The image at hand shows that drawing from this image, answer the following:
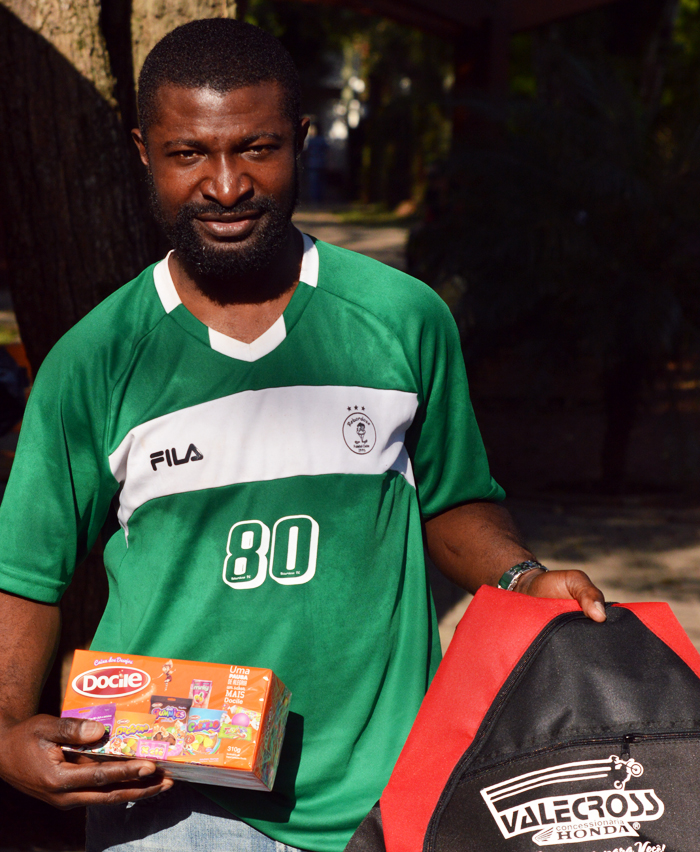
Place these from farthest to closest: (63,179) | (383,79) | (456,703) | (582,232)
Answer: (383,79) < (582,232) < (63,179) < (456,703)

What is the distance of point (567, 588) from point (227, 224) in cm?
84

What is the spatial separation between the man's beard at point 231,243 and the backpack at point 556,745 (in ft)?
2.40

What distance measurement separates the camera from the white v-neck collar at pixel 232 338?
67.1 inches

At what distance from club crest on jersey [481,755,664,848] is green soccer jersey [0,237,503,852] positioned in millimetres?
276

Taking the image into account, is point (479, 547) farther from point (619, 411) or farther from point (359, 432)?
point (619, 411)

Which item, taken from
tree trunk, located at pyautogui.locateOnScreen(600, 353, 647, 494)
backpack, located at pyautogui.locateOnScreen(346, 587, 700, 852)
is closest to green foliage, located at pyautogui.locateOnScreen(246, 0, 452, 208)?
tree trunk, located at pyautogui.locateOnScreen(600, 353, 647, 494)

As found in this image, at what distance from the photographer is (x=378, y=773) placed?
1.70m

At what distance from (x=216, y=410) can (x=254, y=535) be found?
0.73 ft

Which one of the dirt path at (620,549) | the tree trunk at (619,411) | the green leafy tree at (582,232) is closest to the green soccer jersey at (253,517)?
the dirt path at (620,549)

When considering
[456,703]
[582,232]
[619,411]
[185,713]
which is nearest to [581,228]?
[582,232]

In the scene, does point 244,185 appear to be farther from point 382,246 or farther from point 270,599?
point 382,246

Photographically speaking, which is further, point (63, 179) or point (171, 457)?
point (63, 179)

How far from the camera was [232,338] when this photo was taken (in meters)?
1.71

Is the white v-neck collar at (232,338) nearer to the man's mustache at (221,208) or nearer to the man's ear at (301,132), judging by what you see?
the man's mustache at (221,208)
